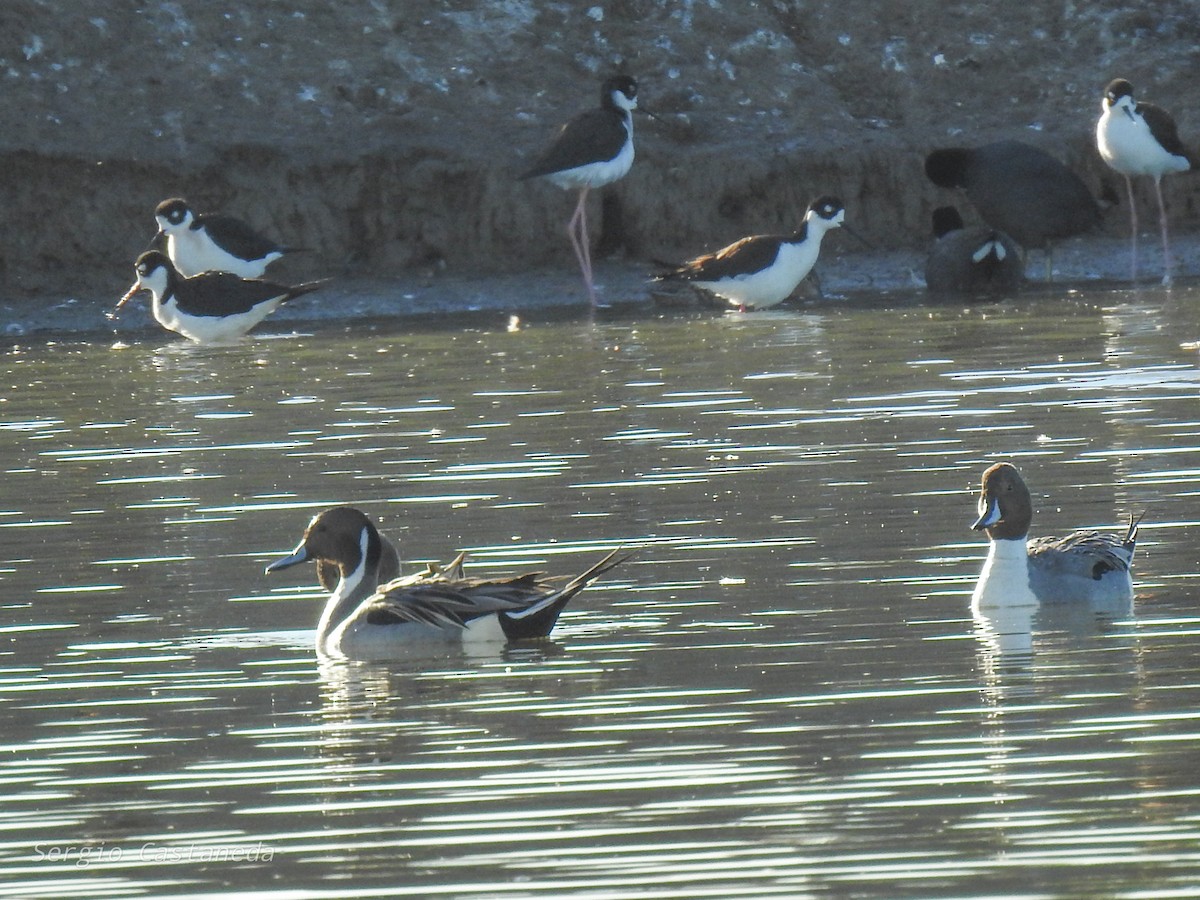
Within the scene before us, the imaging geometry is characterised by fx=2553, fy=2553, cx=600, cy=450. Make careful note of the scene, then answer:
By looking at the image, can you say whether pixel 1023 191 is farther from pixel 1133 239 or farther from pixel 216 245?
pixel 216 245

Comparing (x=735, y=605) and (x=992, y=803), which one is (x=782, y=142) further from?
(x=992, y=803)

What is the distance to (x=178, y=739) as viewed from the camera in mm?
7566

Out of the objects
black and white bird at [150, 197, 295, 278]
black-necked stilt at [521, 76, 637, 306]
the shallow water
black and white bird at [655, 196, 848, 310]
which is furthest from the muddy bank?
the shallow water

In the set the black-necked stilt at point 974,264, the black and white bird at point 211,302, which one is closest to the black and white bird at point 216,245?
the black and white bird at point 211,302

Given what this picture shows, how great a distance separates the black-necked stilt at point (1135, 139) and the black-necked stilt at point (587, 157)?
499cm

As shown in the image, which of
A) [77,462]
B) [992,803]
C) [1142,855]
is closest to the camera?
[1142,855]

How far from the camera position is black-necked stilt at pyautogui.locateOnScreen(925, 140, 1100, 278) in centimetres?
2644

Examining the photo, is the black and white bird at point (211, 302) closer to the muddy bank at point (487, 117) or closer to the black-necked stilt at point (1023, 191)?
the muddy bank at point (487, 117)

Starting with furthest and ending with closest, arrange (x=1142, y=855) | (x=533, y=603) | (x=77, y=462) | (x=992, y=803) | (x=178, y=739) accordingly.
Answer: (x=77, y=462) < (x=533, y=603) < (x=178, y=739) < (x=992, y=803) < (x=1142, y=855)

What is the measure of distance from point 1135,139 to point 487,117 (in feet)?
24.4

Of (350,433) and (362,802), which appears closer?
(362,802)

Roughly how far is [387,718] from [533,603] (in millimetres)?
1100

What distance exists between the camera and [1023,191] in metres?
26.4

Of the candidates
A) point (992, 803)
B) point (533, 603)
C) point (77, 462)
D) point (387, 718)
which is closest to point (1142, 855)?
point (992, 803)
